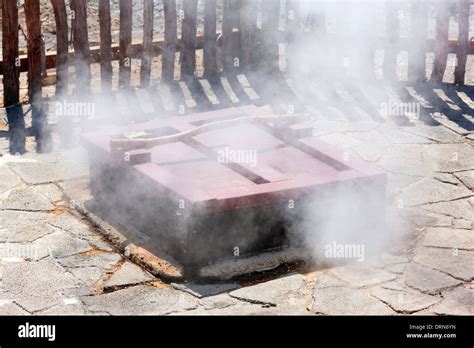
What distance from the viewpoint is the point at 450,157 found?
847 centimetres

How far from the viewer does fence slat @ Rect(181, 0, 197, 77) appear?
33.2 feet

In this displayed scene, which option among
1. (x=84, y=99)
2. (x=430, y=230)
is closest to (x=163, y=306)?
(x=430, y=230)

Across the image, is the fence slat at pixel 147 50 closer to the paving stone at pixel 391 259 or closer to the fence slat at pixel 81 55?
the fence slat at pixel 81 55

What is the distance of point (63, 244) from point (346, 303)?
2.25 meters

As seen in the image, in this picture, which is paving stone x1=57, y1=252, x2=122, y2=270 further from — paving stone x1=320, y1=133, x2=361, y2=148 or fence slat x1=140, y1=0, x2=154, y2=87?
fence slat x1=140, y1=0, x2=154, y2=87

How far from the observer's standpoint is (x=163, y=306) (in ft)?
18.6

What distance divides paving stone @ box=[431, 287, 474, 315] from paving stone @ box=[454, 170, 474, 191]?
2.02 metres

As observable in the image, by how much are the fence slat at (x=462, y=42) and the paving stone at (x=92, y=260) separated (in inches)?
A: 224

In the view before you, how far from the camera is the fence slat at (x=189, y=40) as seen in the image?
33.2 ft

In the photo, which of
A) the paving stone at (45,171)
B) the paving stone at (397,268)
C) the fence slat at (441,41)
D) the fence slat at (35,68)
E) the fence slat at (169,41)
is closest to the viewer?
the paving stone at (397,268)

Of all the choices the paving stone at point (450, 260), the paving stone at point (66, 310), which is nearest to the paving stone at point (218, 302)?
the paving stone at point (66, 310)

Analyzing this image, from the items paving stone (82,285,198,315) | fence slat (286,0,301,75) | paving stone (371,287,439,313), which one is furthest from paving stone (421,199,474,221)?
fence slat (286,0,301,75)

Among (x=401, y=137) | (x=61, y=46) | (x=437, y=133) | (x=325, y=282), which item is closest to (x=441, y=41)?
(x=437, y=133)

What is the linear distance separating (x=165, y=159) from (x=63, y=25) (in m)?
3.50
